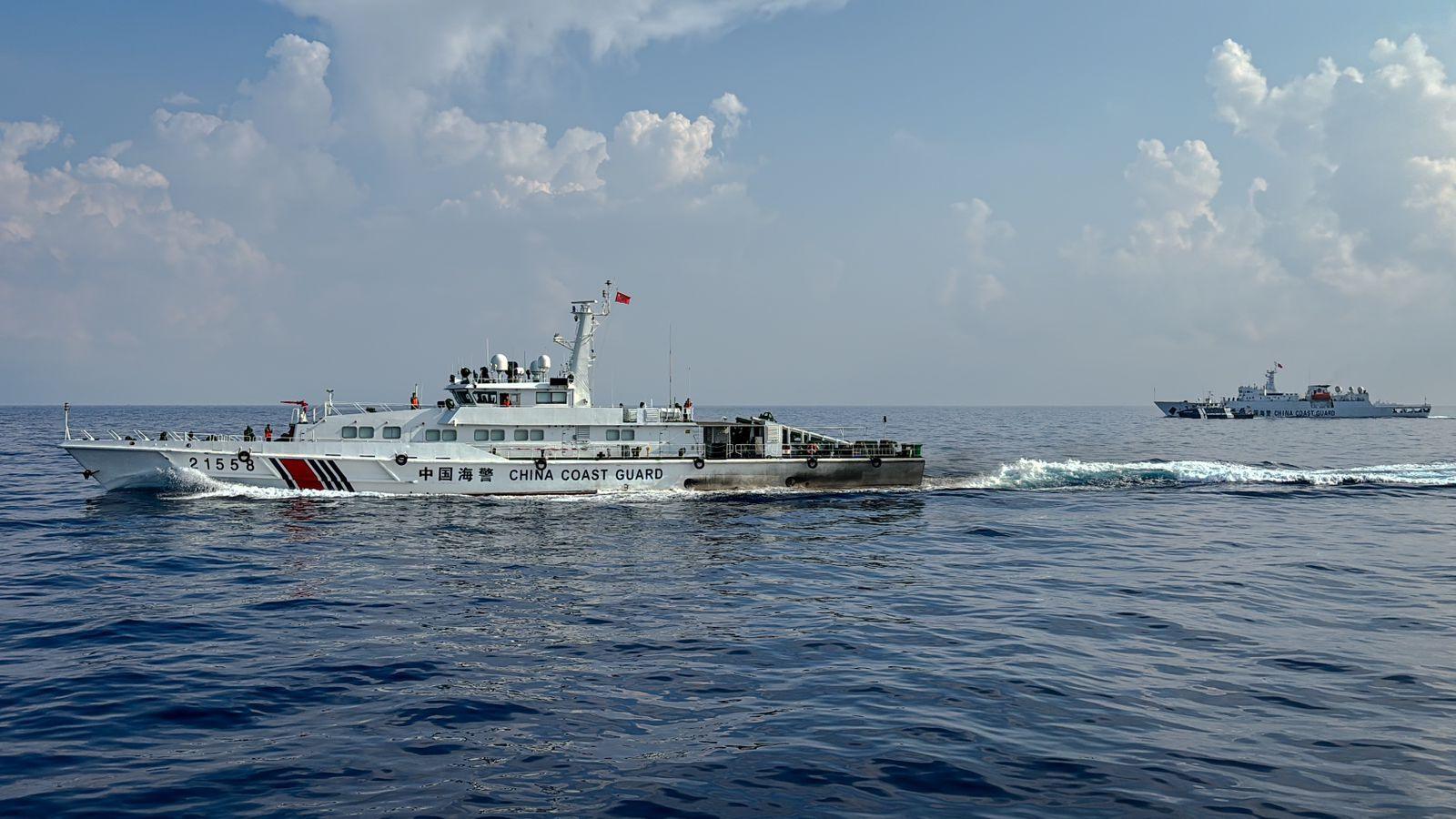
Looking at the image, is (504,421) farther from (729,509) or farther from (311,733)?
(311,733)

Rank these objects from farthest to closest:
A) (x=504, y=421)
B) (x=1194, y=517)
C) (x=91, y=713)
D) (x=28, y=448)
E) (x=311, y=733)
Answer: (x=28, y=448)
(x=504, y=421)
(x=1194, y=517)
(x=91, y=713)
(x=311, y=733)

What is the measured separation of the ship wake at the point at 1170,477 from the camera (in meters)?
44.6

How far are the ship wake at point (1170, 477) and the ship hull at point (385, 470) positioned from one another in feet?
45.9

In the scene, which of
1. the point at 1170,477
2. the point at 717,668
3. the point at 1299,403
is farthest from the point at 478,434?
the point at 1299,403

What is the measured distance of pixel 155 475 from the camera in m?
34.6

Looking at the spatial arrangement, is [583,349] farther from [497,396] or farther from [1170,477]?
[1170,477]

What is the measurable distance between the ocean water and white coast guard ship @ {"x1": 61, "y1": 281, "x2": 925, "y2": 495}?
15.1ft

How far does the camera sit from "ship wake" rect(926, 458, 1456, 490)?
1754 inches

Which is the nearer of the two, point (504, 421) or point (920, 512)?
point (920, 512)

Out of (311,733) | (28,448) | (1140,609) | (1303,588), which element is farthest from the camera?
(28,448)

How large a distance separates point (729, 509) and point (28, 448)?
77.7 metres

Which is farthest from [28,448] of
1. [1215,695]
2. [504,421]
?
[1215,695]

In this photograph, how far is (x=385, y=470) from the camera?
3538 centimetres

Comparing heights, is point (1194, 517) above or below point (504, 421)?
below
